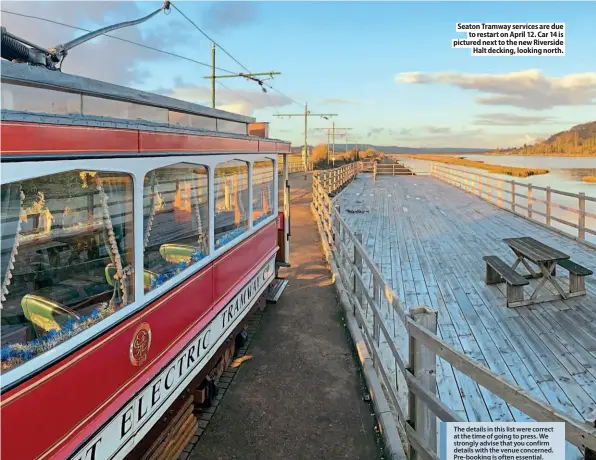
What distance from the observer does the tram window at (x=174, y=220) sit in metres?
3.45

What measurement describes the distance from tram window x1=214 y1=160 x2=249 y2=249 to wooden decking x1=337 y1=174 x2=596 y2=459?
2345 mm

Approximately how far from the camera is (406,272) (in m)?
8.37

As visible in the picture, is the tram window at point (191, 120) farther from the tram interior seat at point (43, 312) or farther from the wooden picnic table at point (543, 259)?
the wooden picnic table at point (543, 259)

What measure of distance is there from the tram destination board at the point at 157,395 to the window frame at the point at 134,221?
1.87ft

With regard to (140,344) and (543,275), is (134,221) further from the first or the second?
(543,275)

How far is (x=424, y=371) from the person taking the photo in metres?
2.96

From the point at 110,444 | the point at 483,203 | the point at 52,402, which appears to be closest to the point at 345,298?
the point at 110,444

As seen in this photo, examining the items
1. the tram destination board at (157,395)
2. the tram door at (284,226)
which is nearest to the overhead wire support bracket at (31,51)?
the tram destination board at (157,395)

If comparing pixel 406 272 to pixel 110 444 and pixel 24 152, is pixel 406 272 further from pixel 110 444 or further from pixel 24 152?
pixel 24 152

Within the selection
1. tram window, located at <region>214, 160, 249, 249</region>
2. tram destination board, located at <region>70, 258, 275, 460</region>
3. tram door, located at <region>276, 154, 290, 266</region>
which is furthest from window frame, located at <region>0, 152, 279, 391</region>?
tram door, located at <region>276, 154, 290, 266</region>

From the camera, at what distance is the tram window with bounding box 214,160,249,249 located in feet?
15.6

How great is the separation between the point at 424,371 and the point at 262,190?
4.25 metres

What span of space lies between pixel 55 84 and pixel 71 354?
1.43m

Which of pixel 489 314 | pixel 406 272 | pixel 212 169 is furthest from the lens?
pixel 406 272
